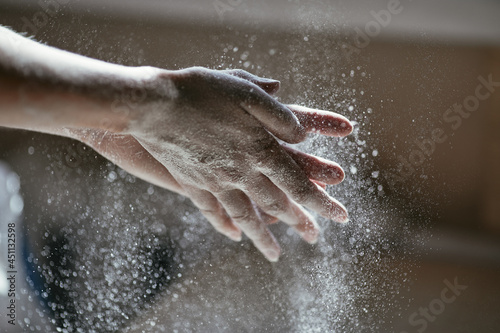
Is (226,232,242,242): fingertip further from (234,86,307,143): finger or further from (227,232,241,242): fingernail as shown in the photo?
(234,86,307,143): finger

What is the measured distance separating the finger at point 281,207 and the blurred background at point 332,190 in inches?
0.6

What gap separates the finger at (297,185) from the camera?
38cm

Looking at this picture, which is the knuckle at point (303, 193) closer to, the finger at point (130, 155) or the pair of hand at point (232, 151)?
the pair of hand at point (232, 151)

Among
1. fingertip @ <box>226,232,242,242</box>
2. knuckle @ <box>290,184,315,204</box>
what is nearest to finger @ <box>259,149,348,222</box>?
knuckle @ <box>290,184,315,204</box>

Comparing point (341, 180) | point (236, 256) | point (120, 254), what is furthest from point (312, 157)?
point (120, 254)

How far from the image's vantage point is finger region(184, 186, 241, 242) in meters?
0.45

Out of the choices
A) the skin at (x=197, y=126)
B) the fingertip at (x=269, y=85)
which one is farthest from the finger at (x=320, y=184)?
the fingertip at (x=269, y=85)

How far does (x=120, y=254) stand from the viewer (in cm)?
51

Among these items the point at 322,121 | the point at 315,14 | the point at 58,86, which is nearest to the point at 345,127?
the point at 322,121

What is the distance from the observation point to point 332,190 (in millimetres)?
457

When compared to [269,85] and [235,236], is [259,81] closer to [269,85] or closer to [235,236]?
[269,85]

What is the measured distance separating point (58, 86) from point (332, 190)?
286 millimetres

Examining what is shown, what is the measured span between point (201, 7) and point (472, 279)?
0.48 metres

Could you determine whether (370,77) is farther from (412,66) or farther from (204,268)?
(204,268)
